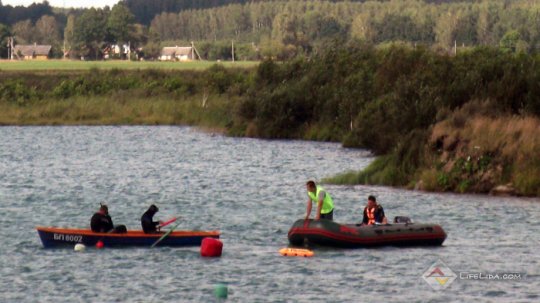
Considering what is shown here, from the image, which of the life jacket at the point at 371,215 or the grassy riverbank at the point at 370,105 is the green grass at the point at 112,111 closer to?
the grassy riverbank at the point at 370,105

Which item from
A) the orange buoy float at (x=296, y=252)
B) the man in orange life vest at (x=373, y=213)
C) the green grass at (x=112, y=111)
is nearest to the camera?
the orange buoy float at (x=296, y=252)

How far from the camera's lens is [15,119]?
10712 cm

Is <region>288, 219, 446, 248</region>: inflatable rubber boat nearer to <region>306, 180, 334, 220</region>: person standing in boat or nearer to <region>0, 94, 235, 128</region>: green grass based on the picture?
<region>306, 180, 334, 220</region>: person standing in boat

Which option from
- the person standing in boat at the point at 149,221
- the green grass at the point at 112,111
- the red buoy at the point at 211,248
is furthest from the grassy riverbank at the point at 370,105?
the person standing in boat at the point at 149,221

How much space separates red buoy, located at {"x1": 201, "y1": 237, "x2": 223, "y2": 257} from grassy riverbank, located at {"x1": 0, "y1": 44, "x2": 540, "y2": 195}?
1469 cm

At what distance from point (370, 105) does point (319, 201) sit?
3604 cm

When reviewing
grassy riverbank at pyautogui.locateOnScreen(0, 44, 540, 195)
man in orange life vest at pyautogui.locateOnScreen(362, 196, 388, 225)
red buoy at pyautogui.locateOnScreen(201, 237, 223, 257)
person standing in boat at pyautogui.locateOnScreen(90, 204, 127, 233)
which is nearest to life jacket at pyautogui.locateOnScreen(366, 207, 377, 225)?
man in orange life vest at pyautogui.locateOnScreen(362, 196, 388, 225)

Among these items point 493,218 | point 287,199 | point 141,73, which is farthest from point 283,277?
point 141,73

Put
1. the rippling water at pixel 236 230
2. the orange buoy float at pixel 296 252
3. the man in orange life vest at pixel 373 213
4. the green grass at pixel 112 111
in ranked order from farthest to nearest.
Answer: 1. the green grass at pixel 112 111
2. the man in orange life vest at pixel 373 213
3. the orange buoy float at pixel 296 252
4. the rippling water at pixel 236 230

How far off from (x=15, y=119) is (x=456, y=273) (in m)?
77.2

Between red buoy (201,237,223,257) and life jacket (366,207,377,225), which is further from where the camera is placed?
life jacket (366,207,377,225)
